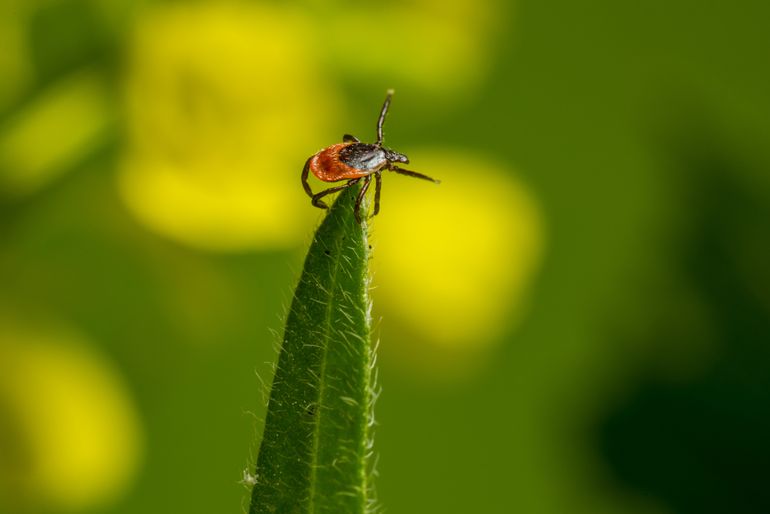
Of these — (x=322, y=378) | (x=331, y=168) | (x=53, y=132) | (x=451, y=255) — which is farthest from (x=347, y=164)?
(x=451, y=255)

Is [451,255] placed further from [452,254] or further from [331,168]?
[331,168]

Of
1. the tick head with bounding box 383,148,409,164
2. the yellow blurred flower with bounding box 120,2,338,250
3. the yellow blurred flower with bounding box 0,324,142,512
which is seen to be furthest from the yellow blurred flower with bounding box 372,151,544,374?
the tick head with bounding box 383,148,409,164

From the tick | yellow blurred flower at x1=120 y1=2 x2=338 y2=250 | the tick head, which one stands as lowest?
yellow blurred flower at x1=120 y1=2 x2=338 y2=250

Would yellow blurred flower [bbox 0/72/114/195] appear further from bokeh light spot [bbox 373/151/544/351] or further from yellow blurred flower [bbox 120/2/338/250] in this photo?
bokeh light spot [bbox 373/151/544/351]

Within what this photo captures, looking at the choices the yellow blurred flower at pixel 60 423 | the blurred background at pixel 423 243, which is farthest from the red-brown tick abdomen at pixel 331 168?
the yellow blurred flower at pixel 60 423

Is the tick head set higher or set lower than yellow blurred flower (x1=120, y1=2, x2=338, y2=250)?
higher

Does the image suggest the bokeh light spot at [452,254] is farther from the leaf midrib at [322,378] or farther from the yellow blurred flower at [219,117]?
the leaf midrib at [322,378]

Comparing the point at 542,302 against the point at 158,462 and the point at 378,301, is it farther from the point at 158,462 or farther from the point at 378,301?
the point at 158,462
